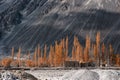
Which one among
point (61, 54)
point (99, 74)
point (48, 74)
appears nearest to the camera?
point (99, 74)

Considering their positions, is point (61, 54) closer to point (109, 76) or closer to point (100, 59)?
point (100, 59)

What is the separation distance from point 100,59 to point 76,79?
79.7 meters

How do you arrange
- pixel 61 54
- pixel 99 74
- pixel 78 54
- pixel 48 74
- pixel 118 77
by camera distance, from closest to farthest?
pixel 118 77 < pixel 99 74 < pixel 48 74 < pixel 61 54 < pixel 78 54

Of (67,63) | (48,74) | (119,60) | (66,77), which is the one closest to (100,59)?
(67,63)

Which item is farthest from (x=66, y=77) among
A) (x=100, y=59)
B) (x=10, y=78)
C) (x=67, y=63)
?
(x=100, y=59)

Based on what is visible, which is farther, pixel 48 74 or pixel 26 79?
pixel 48 74

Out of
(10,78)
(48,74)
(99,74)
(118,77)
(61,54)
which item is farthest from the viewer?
(61,54)

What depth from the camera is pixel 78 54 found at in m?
139

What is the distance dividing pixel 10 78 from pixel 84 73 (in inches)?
468

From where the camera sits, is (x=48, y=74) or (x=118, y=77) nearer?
(x=118, y=77)

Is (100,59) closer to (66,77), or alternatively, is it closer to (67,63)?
(67,63)

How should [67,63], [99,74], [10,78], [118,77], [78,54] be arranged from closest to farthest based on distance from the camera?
[10,78]
[118,77]
[99,74]
[67,63]
[78,54]

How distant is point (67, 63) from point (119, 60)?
37.9 metres

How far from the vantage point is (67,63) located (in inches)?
4530
